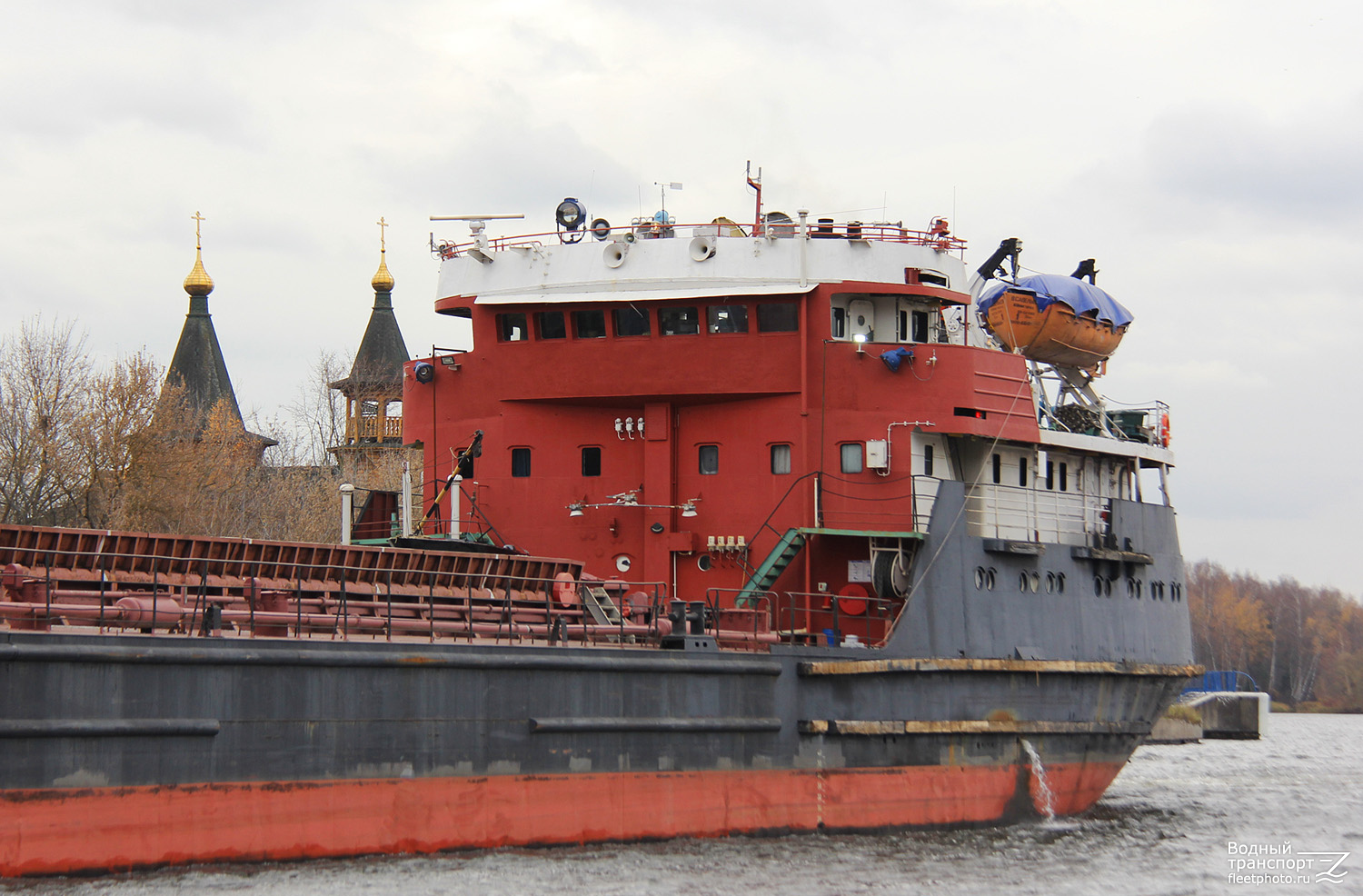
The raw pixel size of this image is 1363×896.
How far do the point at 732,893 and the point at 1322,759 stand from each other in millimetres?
31748

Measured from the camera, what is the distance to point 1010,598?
1983 cm

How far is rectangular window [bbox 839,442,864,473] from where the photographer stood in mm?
19562

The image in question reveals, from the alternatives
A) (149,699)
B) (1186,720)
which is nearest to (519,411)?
(149,699)

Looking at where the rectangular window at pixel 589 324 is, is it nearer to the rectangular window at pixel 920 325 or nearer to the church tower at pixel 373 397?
the rectangular window at pixel 920 325

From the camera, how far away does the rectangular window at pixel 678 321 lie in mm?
20062

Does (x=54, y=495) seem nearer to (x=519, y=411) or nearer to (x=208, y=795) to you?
(x=519, y=411)

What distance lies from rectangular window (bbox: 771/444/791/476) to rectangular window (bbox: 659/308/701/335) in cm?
197

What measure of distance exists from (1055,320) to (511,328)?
8669 millimetres

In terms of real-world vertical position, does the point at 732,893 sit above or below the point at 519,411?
below

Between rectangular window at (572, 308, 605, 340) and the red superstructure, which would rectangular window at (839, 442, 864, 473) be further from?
rectangular window at (572, 308, 605, 340)

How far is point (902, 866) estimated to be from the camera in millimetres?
16812

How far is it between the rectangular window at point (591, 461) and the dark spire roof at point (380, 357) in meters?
35.6

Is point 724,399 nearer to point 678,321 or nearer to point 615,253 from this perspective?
point 678,321

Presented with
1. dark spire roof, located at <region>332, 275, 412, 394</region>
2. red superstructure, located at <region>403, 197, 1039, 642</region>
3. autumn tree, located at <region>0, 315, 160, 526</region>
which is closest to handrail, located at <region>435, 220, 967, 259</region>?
red superstructure, located at <region>403, 197, 1039, 642</region>
